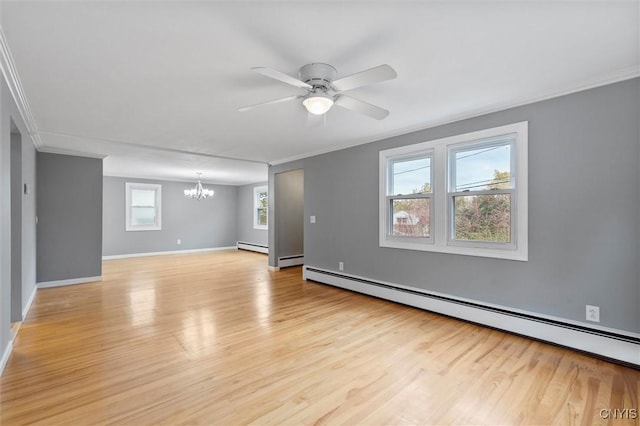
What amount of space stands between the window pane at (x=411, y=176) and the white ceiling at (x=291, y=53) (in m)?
0.58

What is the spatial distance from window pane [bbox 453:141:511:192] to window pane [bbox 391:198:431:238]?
49cm

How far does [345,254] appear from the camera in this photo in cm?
480

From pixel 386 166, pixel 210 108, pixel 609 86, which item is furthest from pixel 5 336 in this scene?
pixel 609 86

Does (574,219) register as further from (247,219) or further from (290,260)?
(247,219)

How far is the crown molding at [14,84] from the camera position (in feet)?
6.55

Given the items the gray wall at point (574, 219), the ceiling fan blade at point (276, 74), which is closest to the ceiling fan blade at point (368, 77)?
the ceiling fan blade at point (276, 74)

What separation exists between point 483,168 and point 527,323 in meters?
1.64

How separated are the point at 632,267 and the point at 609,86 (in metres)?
1.50

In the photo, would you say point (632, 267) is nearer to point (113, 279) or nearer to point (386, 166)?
point (386, 166)

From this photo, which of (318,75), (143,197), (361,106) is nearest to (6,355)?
(318,75)

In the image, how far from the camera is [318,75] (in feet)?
7.11

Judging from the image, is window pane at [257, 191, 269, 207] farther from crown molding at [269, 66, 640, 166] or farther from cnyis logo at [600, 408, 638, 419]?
cnyis logo at [600, 408, 638, 419]

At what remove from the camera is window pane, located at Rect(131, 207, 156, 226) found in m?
8.37

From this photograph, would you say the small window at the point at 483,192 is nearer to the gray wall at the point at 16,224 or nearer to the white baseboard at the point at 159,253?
the gray wall at the point at 16,224
